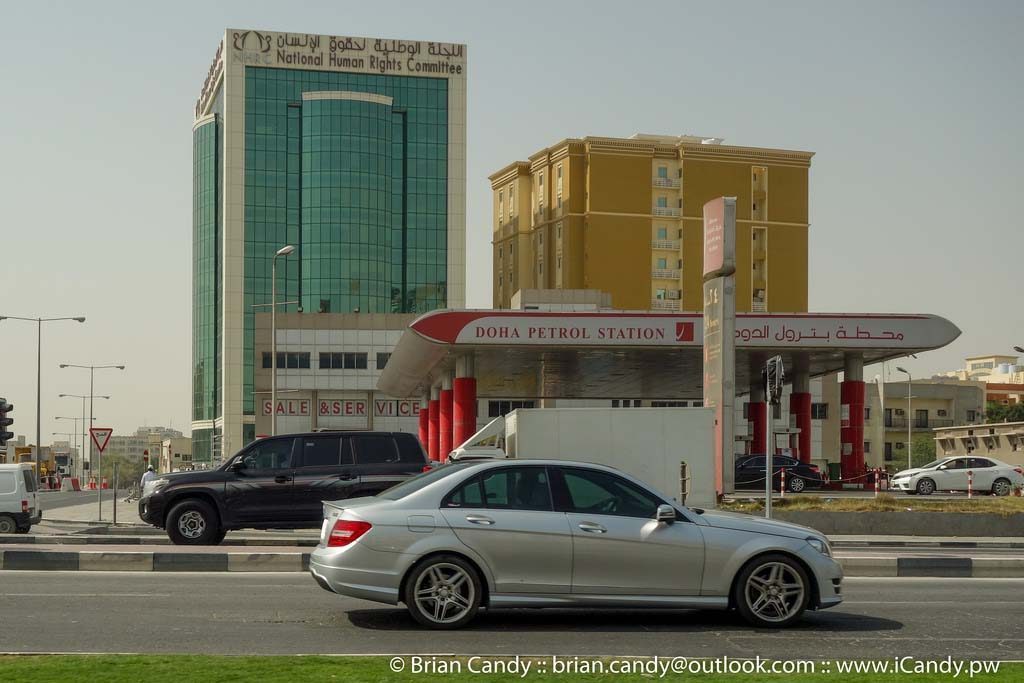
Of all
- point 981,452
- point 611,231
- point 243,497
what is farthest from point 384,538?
point 611,231

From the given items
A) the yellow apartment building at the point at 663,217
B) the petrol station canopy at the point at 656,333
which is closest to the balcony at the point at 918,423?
the yellow apartment building at the point at 663,217

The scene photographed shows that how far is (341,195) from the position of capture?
414ft

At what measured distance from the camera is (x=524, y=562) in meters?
10.8

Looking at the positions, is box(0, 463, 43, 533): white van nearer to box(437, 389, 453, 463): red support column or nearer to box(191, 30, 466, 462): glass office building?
box(437, 389, 453, 463): red support column

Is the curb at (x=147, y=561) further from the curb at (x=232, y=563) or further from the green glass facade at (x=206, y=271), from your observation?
the green glass facade at (x=206, y=271)

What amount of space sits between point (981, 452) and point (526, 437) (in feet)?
250

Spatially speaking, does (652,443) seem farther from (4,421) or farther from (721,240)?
(4,421)

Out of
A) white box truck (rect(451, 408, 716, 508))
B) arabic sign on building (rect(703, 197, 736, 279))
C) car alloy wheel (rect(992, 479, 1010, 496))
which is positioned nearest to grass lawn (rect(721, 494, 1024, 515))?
white box truck (rect(451, 408, 716, 508))

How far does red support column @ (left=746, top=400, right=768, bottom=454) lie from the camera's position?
55844 mm

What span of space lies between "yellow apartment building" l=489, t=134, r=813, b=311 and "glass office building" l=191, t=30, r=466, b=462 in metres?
13.9

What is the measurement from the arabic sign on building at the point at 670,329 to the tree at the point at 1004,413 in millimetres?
80954

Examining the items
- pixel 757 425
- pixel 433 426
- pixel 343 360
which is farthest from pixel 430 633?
pixel 343 360

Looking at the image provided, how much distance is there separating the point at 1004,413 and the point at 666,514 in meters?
119

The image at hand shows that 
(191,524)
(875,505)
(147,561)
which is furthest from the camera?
(875,505)
